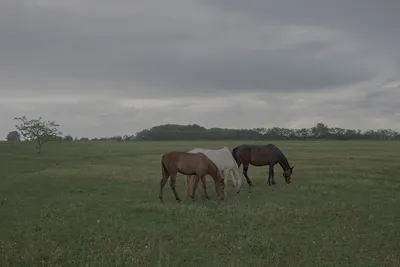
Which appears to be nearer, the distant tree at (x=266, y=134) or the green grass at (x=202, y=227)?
the green grass at (x=202, y=227)

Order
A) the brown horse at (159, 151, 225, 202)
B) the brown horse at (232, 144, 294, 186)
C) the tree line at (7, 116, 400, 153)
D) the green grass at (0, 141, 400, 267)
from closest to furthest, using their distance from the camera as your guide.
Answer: the green grass at (0, 141, 400, 267), the brown horse at (159, 151, 225, 202), the brown horse at (232, 144, 294, 186), the tree line at (7, 116, 400, 153)

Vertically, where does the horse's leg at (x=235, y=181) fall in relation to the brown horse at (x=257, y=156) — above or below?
below

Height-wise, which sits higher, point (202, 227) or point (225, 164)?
point (225, 164)

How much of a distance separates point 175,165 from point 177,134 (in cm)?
9237

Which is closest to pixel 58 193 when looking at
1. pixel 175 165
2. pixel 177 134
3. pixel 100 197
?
pixel 100 197

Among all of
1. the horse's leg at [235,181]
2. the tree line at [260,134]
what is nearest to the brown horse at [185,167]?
the horse's leg at [235,181]

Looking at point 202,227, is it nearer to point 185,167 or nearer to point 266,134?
point 185,167

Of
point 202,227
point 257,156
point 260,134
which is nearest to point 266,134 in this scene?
point 260,134

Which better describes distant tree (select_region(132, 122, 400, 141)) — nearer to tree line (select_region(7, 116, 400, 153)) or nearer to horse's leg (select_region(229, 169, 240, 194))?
tree line (select_region(7, 116, 400, 153))

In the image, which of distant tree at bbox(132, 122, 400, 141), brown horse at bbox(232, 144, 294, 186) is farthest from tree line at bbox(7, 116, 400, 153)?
brown horse at bbox(232, 144, 294, 186)

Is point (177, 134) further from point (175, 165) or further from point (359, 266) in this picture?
point (359, 266)

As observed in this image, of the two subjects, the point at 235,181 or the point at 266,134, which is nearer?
the point at 235,181

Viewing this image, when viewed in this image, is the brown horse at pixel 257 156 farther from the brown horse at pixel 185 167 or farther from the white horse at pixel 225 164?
the brown horse at pixel 185 167

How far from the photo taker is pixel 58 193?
17.5m
